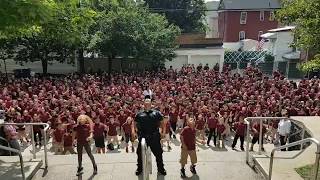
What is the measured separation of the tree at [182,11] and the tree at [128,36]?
16.8m

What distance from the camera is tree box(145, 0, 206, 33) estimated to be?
46.4 meters

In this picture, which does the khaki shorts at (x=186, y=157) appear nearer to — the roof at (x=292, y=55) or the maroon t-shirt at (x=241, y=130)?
the maroon t-shirt at (x=241, y=130)

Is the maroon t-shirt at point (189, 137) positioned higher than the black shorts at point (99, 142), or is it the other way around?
the maroon t-shirt at point (189, 137)

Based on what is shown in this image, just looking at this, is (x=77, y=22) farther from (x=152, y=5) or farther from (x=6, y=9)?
(x=152, y=5)

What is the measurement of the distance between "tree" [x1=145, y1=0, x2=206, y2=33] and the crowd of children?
993 inches

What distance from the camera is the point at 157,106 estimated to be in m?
14.7

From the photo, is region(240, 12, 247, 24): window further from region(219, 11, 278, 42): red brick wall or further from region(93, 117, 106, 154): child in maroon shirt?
region(93, 117, 106, 154): child in maroon shirt

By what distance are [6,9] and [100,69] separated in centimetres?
2419

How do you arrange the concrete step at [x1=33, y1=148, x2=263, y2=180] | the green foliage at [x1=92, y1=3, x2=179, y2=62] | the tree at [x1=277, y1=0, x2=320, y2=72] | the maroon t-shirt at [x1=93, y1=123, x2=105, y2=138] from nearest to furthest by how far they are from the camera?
the concrete step at [x1=33, y1=148, x2=263, y2=180], the tree at [x1=277, y1=0, x2=320, y2=72], the maroon t-shirt at [x1=93, y1=123, x2=105, y2=138], the green foliage at [x1=92, y1=3, x2=179, y2=62]

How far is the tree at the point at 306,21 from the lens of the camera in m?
9.52

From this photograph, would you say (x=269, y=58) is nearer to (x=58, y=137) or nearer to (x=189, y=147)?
(x=58, y=137)

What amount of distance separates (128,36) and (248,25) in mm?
28426

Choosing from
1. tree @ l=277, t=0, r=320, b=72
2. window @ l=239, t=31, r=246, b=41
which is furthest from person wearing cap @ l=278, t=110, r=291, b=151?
window @ l=239, t=31, r=246, b=41

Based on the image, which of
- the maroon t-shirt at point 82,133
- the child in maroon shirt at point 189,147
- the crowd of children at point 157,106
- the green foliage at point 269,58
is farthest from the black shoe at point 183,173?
the green foliage at point 269,58
